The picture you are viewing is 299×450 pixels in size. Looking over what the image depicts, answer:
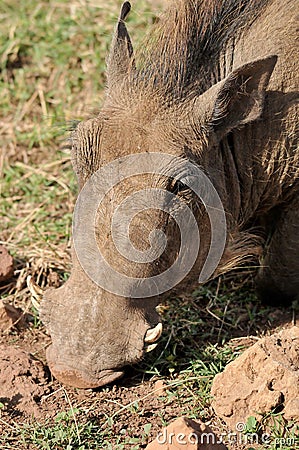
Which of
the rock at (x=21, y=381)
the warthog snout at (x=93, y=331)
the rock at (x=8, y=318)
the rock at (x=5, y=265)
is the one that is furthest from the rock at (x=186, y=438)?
the rock at (x=5, y=265)

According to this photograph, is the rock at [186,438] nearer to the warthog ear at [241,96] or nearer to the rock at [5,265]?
the warthog ear at [241,96]

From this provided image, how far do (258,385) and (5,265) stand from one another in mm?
1756

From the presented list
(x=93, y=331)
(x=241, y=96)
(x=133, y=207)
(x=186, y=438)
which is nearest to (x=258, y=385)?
(x=186, y=438)

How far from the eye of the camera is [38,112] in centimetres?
639

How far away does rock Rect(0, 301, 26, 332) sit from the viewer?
4426 mm

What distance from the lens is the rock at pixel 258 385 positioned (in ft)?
11.6

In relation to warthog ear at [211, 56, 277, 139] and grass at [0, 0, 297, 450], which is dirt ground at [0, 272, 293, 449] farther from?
warthog ear at [211, 56, 277, 139]

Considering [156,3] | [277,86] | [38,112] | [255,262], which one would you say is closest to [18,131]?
[38,112]

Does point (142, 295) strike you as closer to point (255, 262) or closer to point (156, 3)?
point (255, 262)

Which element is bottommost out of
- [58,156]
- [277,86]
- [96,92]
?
[58,156]

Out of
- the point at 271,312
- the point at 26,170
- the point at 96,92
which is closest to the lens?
the point at 271,312

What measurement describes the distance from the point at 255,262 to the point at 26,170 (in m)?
1.87

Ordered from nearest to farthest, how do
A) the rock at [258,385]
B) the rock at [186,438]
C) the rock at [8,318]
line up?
the rock at [186,438] < the rock at [258,385] < the rock at [8,318]

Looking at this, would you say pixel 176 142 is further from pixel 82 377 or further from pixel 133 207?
pixel 82 377
